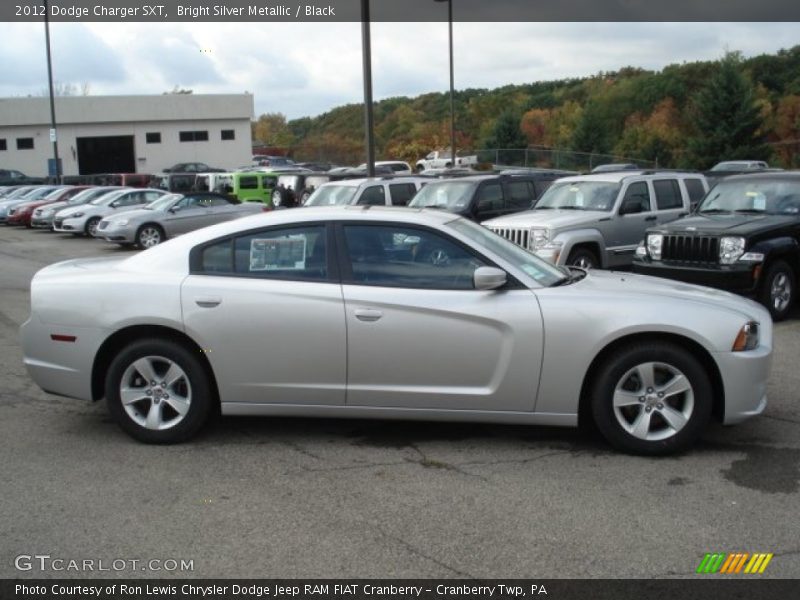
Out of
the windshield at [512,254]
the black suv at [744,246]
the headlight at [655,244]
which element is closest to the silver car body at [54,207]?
the headlight at [655,244]

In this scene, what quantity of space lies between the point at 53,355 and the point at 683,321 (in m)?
4.11

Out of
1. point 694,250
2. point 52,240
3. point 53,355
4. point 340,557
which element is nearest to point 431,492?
point 340,557

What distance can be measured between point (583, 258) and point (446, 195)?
3847mm

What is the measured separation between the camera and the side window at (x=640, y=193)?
13375 mm

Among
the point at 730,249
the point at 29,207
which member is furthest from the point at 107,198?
the point at 730,249

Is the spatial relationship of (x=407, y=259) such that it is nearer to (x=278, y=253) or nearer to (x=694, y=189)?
(x=278, y=253)

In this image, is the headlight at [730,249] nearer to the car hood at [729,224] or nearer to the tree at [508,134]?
the car hood at [729,224]

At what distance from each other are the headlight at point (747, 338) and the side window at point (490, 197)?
976 centimetres

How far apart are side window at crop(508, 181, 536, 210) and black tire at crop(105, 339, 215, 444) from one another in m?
10.8

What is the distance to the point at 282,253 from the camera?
18.9 ft

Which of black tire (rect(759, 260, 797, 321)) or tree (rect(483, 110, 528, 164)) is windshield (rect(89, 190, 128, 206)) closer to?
black tire (rect(759, 260, 797, 321))

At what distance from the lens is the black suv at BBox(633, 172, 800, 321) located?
9.97m

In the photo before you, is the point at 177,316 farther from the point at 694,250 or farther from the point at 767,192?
the point at 767,192
